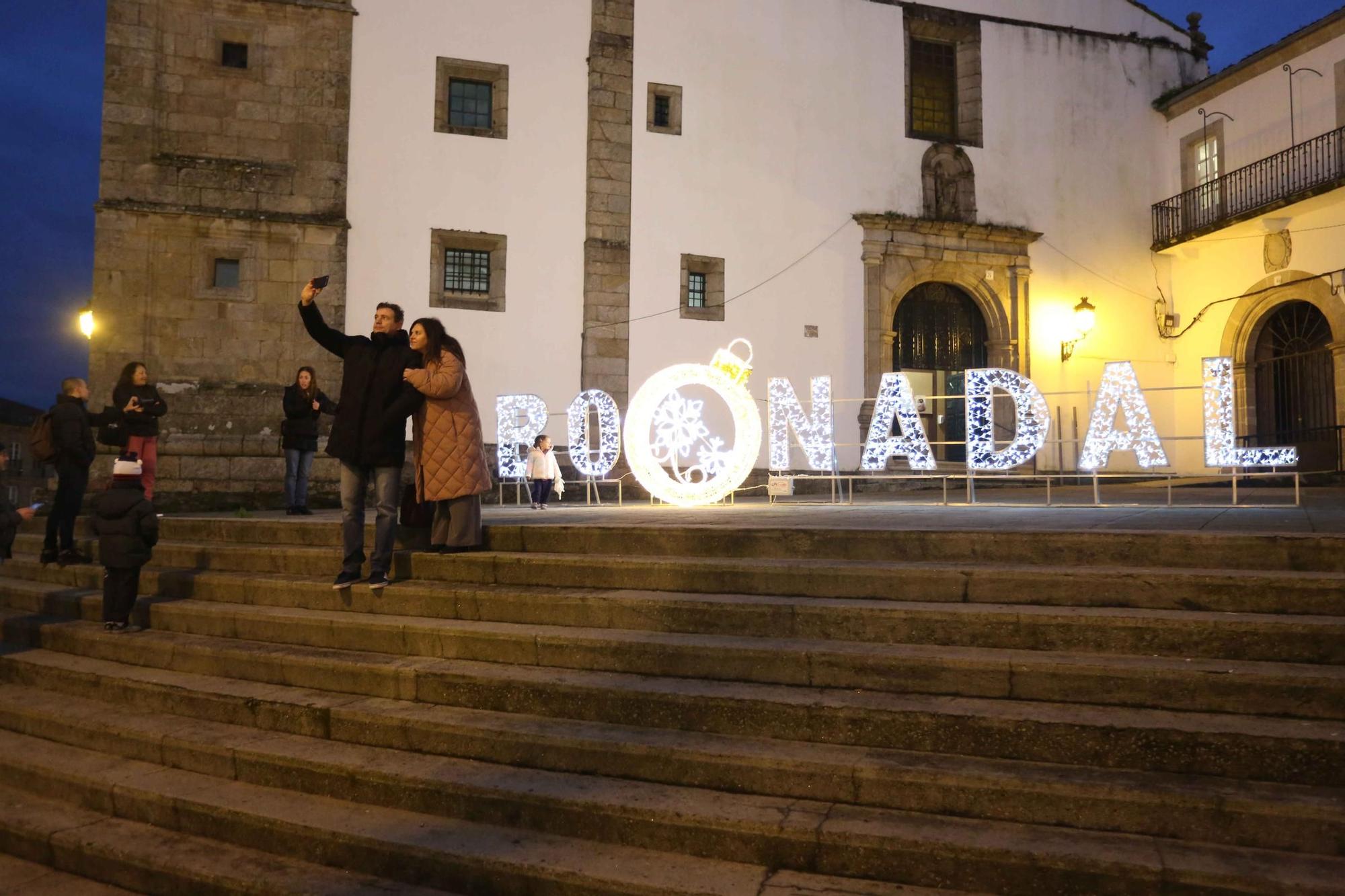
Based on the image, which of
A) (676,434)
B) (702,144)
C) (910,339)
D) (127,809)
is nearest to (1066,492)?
(910,339)

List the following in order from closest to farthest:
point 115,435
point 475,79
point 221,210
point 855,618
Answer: point 855,618 < point 115,435 < point 221,210 < point 475,79

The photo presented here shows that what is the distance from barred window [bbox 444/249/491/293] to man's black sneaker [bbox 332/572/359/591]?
9.44 meters

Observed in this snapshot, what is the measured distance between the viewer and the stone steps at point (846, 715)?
3346mm

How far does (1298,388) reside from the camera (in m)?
15.9

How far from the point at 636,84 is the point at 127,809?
1326 cm

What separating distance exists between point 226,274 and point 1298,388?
17009 millimetres

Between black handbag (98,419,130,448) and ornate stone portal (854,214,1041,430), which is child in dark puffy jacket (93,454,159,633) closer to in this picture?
black handbag (98,419,130,448)

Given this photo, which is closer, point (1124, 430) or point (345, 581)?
point (345, 581)

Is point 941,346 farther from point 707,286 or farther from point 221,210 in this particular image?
point 221,210

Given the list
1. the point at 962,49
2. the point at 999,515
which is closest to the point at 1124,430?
the point at 999,515

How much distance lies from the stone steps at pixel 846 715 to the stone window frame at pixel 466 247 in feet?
31.3

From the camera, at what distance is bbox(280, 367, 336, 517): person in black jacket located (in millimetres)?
9258

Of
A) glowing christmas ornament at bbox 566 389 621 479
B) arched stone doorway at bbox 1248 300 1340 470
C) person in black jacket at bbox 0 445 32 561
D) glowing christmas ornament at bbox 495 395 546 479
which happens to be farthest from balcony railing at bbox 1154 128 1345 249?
person in black jacket at bbox 0 445 32 561

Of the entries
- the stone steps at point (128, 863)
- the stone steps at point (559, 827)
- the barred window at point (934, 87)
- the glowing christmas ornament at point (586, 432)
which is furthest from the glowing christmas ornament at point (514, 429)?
the barred window at point (934, 87)
